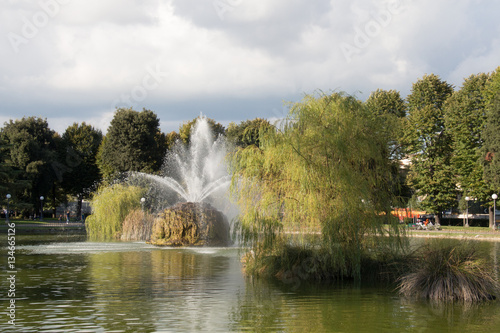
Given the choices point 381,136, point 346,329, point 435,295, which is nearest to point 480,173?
point 381,136

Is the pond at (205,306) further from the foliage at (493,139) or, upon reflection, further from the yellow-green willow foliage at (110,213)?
the foliage at (493,139)

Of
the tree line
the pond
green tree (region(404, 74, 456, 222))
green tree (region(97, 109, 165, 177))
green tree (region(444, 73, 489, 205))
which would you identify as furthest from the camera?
green tree (region(97, 109, 165, 177))

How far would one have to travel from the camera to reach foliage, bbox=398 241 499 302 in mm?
Answer: 14141

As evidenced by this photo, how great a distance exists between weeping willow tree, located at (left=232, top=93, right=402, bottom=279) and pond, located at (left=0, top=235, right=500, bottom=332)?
150 centimetres

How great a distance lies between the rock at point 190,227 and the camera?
30.6 metres

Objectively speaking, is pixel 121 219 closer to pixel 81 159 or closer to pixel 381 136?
pixel 381 136

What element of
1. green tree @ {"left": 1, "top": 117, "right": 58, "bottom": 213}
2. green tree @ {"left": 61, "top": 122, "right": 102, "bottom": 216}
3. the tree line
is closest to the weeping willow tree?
the tree line

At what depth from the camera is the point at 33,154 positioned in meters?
67.1

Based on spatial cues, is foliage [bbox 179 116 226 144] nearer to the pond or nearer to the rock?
the rock

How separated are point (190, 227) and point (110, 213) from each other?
35.6ft

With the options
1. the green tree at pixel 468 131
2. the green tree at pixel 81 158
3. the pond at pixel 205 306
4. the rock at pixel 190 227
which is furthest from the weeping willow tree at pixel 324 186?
the green tree at pixel 81 158

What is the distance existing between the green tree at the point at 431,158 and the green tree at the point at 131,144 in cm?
3114

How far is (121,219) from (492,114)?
113ft

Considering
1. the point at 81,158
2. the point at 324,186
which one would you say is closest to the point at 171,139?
the point at 81,158
